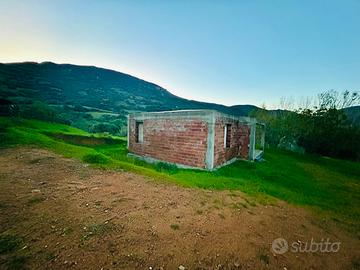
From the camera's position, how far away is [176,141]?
1068 centimetres

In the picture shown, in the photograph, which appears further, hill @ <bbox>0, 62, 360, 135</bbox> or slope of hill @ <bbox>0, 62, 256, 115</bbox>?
slope of hill @ <bbox>0, 62, 256, 115</bbox>

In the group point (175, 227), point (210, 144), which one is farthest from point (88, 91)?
point (175, 227)

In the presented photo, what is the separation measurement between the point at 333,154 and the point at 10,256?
3123cm

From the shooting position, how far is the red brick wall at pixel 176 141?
973cm

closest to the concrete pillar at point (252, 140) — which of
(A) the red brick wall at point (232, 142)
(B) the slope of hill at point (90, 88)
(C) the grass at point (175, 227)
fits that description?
(A) the red brick wall at point (232, 142)

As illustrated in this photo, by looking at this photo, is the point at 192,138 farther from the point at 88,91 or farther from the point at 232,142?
the point at 88,91

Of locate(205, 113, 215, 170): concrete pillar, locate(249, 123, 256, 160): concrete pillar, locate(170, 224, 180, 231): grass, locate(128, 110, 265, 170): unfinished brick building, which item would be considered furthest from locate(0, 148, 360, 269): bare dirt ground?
locate(249, 123, 256, 160): concrete pillar

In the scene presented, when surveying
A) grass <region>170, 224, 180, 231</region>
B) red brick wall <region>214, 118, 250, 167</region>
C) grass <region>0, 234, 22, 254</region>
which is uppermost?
red brick wall <region>214, 118, 250, 167</region>

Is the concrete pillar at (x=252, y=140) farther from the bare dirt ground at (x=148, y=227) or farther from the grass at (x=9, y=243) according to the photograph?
the grass at (x=9, y=243)

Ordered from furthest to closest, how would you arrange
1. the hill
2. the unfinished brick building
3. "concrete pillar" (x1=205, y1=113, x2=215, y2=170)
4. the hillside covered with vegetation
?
the hillside covered with vegetation < the hill < the unfinished brick building < "concrete pillar" (x1=205, y1=113, x2=215, y2=170)

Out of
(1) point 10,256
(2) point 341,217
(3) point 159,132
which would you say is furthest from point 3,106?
A: (2) point 341,217

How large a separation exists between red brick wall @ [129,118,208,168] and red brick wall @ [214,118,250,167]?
0.83 meters

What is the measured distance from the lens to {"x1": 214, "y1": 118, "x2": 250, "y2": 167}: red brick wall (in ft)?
33.2

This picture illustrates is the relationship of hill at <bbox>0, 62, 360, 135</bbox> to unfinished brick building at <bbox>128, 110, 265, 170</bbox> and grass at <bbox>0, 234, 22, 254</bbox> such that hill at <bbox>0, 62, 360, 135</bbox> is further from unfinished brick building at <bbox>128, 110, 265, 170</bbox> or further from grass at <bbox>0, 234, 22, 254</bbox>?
grass at <bbox>0, 234, 22, 254</bbox>
